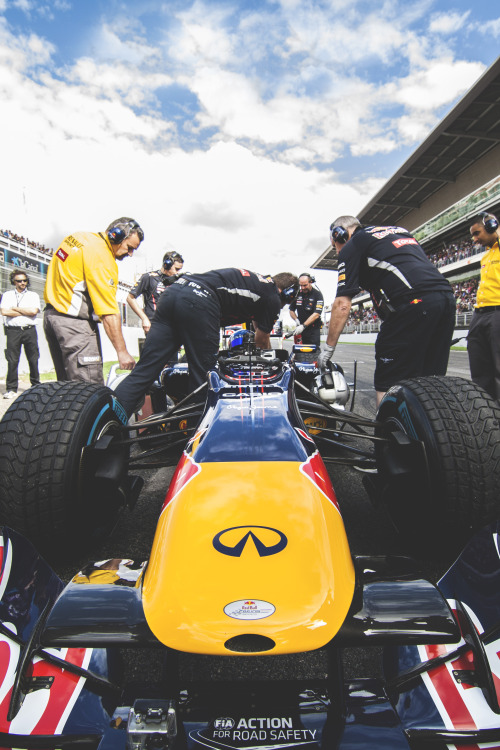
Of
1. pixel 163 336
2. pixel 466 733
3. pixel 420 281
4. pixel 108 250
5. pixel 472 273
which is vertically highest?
pixel 472 273

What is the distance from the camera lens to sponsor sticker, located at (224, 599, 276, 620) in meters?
0.90

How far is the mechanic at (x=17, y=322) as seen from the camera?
6312 millimetres

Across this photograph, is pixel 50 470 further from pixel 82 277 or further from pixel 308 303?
pixel 308 303

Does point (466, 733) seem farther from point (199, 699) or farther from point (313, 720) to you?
point (199, 699)

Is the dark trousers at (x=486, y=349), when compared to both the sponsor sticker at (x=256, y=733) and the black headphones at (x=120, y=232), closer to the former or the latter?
the black headphones at (x=120, y=232)

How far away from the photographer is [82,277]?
306cm

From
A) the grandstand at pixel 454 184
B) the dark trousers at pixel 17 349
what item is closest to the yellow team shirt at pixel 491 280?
the dark trousers at pixel 17 349

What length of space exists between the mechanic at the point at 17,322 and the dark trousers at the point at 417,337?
17.7ft

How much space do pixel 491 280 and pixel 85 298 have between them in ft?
11.6

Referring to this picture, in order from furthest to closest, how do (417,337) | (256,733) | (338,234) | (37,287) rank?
(37,287) → (338,234) → (417,337) → (256,733)

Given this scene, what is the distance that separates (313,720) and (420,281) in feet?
8.35

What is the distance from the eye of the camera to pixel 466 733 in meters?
0.85

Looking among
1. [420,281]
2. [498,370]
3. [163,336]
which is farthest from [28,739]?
[498,370]

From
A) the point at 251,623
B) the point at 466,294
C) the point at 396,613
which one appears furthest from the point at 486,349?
the point at 466,294
